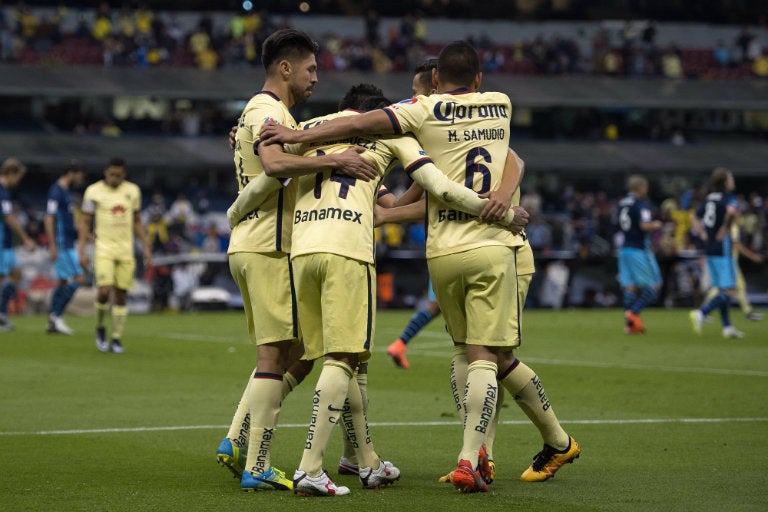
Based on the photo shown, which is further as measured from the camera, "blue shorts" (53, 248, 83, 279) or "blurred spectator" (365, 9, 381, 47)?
"blurred spectator" (365, 9, 381, 47)

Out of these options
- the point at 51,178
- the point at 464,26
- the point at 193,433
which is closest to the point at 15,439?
the point at 193,433

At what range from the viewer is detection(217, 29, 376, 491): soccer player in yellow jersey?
6.92 meters

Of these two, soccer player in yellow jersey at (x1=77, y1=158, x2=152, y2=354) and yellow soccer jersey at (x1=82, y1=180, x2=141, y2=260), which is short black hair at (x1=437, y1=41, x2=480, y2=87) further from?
yellow soccer jersey at (x1=82, y1=180, x2=141, y2=260)

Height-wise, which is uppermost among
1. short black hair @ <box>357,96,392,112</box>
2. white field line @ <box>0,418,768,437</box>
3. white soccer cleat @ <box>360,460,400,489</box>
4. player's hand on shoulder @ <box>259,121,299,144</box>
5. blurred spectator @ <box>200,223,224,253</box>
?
short black hair @ <box>357,96,392,112</box>

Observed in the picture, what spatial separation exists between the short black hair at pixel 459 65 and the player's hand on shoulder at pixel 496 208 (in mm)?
680

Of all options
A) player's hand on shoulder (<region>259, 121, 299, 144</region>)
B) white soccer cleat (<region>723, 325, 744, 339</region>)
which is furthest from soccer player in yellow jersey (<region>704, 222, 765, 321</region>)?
player's hand on shoulder (<region>259, 121, 299, 144</region>)

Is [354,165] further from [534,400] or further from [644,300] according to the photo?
[644,300]

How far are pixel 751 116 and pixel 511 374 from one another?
49100 mm

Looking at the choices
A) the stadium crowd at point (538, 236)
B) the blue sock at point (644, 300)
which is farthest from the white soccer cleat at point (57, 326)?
the blue sock at point (644, 300)

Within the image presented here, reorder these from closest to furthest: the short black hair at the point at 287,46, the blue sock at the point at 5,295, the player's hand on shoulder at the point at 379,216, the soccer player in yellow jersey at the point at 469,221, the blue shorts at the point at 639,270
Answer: the soccer player in yellow jersey at the point at 469,221 < the short black hair at the point at 287,46 < the player's hand on shoulder at the point at 379,216 < the blue sock at the point at 5,295 < the blue shorts at the point at 639,270

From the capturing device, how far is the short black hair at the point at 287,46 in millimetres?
7062

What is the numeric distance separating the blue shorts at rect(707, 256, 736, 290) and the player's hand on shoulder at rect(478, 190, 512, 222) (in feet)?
45.9

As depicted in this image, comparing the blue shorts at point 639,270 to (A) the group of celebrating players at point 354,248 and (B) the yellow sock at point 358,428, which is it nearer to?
(A) the group of celebrating players at point 354,248

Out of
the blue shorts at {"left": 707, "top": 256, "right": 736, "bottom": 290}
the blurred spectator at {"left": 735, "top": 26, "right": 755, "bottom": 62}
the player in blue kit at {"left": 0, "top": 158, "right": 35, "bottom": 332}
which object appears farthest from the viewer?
the blurred spectator at {"left": 735, "top": 26, "right": 755, "bottom": 62}
